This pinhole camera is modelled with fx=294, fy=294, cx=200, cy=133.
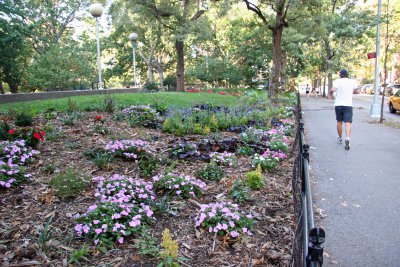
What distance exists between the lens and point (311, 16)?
14172 mm

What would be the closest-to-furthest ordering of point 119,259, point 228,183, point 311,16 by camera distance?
point 119,259
point 228,183
point 311,16

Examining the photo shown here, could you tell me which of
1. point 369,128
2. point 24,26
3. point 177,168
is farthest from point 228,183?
point 24,26

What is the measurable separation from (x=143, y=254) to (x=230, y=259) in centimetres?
77

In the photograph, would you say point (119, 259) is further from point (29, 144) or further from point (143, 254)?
point (29, 144)

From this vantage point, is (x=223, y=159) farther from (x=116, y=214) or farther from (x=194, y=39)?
(x=194, y=39)

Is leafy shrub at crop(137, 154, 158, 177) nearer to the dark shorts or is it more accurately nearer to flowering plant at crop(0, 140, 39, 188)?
flowering plant at crop(0, 140, 39, 188)

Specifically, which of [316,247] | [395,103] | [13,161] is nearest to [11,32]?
[13,161]

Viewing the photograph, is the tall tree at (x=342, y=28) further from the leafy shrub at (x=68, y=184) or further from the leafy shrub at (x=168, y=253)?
the leafy shrub at (x=168, y=253)

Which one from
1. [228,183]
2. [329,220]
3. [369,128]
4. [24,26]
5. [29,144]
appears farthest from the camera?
[24,26]

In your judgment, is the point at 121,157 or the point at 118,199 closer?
the point at 118,199

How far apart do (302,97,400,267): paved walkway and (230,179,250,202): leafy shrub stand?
923mm

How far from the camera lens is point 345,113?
7406 millimetres

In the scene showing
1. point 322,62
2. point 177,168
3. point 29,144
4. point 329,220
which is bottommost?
point 329,220

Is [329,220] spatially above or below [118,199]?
below
